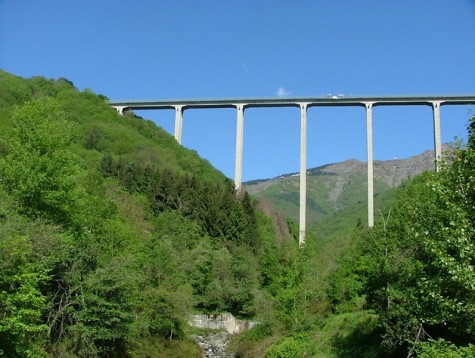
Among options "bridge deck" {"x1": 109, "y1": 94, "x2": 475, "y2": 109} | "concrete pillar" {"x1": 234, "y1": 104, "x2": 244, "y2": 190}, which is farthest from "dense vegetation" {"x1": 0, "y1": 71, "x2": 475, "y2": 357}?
"bridge deck" {"x1": 109, "y1": 94, "x2": 475, "y2": 109}

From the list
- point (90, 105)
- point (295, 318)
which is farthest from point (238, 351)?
point (90, 105)

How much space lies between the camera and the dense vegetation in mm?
11953

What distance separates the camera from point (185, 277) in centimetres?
3856

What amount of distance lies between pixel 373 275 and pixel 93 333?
10228 millimetres

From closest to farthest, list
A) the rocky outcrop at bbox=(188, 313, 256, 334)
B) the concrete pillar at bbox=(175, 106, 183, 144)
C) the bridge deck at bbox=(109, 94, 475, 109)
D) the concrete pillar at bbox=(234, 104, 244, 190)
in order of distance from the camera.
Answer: the rocky outcrop at bbox=(188, 313, 256, 334)
the bridge deck at bbox=(109, 94, 475, 109)
the concrete pillar at bbox=(234, 104, 244, 190)
the concrete pillar at bbox=(175, 106, 183, 144)

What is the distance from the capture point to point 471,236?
10.3 meters

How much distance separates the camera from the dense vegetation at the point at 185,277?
1195cm

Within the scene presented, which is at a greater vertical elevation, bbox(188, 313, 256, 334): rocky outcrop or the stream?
bbox(188, 313, 256, 334): rocky outcrop

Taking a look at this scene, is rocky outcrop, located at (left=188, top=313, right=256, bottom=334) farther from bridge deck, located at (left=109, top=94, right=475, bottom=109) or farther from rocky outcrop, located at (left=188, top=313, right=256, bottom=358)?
bridge deck, located at (left=109, top=94, right=475, bottom=109)

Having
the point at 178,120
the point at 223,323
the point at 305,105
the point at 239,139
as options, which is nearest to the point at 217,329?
the point at 223,323

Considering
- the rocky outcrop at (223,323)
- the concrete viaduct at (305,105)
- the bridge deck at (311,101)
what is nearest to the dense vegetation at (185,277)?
the rocky outcrop at (223,323)

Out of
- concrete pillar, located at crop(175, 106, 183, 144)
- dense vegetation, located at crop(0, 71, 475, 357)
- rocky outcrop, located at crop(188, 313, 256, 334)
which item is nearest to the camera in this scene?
dense vegetation, located at crop(0, 71, 475, 357)

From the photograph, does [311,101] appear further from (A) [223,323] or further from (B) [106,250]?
(B) [106,250]

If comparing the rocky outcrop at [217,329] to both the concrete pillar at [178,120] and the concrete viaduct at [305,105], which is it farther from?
the concrete pillar at [178,120]
